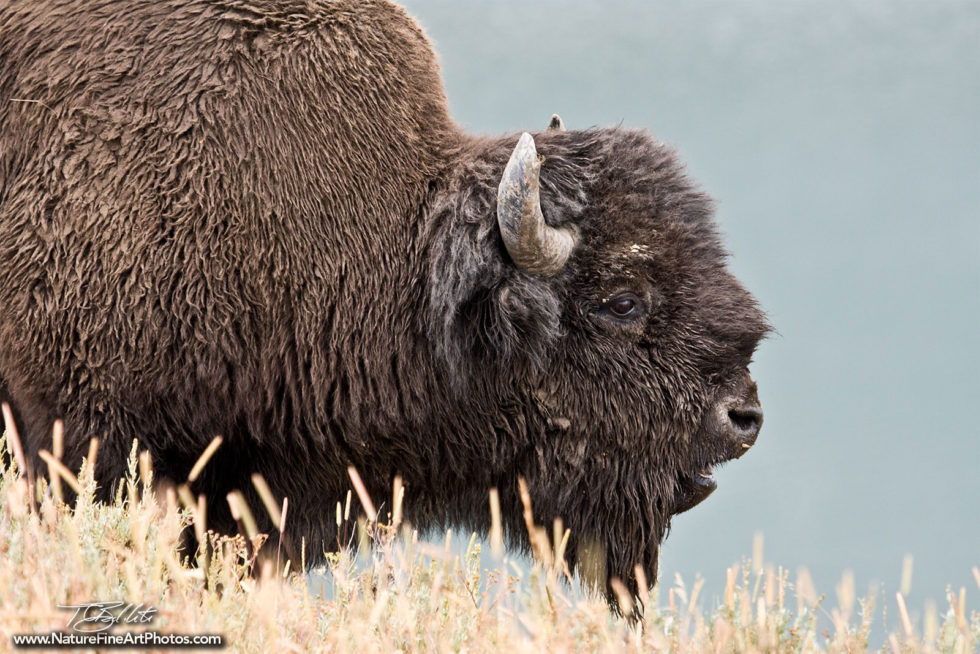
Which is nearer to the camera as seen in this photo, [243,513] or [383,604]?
[383,604]

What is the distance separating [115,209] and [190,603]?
6.58ft

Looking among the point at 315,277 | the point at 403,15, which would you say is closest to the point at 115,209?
the point at 315,277

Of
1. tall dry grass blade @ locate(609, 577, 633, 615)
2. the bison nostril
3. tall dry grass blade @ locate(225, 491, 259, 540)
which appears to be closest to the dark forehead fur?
the bison nostril

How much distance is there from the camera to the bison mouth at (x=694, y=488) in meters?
4.80

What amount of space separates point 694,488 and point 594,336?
29.5 inches

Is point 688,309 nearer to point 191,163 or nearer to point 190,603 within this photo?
point 191,163

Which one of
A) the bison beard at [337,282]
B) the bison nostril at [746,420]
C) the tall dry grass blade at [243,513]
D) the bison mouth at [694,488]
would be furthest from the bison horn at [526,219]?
the tall dry grass blade at [243,513]

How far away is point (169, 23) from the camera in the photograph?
15.3 feet

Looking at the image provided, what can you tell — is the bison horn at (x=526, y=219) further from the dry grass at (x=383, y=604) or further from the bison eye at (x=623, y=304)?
the dry grass at (x=383, y=604)

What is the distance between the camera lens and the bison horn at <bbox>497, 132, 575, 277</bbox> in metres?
4.42

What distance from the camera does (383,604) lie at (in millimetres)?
2672
